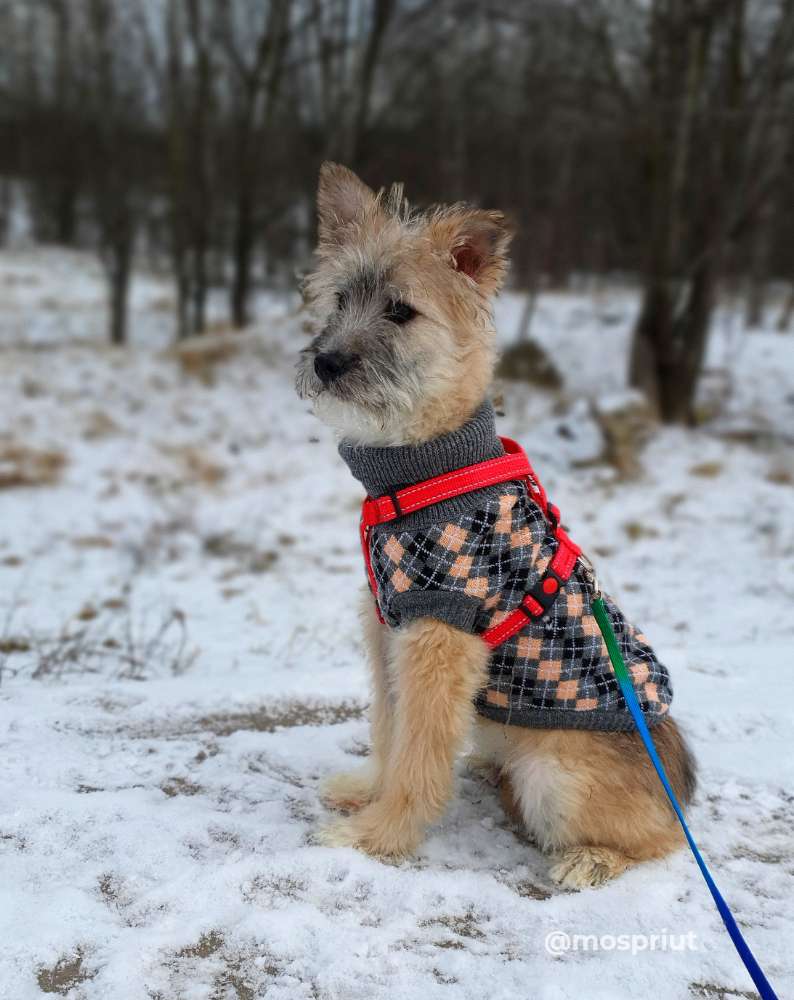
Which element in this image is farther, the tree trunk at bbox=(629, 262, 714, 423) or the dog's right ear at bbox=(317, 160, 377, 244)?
the tree trunk at bbox=(629, 262, 714, 423)

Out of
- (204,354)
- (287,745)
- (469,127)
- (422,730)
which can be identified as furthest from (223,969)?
(469,127)

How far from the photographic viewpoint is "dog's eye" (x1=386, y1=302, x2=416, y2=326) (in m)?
3.05

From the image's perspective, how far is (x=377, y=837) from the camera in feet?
9.52

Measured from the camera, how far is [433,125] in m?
22.0

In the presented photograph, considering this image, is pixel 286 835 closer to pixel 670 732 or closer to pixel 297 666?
pixel 670 732

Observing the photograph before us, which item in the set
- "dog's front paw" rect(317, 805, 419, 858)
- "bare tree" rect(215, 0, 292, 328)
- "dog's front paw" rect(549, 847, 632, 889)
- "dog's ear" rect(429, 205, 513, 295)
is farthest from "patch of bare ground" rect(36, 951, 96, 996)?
"bare tree" rect(215, 0, 292, 328)

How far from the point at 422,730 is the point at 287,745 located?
3.58 feet

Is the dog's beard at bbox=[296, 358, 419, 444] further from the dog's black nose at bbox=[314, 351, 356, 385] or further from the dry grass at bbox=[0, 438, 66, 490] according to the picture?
the dry grass at bbox=[0, 438, 66, 490]

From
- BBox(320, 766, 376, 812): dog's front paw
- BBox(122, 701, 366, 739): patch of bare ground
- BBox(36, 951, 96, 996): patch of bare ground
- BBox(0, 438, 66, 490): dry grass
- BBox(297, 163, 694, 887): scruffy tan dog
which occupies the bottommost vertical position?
BBox(0, 438, 66, 490): dry grass

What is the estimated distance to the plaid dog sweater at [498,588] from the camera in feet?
9.02

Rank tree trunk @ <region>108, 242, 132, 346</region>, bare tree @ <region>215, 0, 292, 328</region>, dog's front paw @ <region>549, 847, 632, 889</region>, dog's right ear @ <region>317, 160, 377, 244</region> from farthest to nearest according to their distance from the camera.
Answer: tree trunk @ <region>108, 242, 132, 346</region>
bare tree @ <region>215, 0, 292, 328</region>
dog's right ear @ <region>317, 160, 377, 244</region>
dog's front paw @ <region>549, 847, 632, 889</region>

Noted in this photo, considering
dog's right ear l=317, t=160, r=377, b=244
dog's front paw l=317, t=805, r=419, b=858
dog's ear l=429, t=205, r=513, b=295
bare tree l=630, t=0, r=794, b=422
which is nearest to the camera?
Answer: dog's front paw l=317, t=805, r=419, b=858

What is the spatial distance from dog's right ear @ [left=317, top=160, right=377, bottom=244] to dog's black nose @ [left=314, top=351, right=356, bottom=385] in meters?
0.65

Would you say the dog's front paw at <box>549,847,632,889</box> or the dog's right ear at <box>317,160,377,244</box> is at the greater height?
the dog's right ear at <box>317,160,377,244</box>
